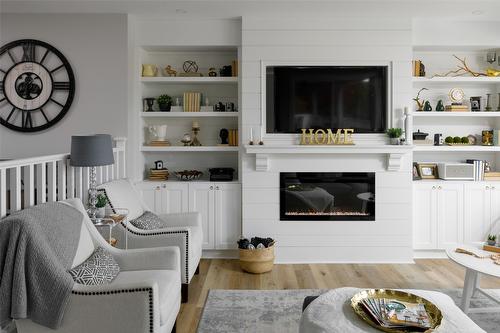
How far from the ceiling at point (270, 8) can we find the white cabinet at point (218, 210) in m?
1.79

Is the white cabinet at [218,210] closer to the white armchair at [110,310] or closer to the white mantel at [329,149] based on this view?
the white mantel at [329,149]

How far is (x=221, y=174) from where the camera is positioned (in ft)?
15.8

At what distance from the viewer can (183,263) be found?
11.4 ft

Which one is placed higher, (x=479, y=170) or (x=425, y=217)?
(x=479, y=170)

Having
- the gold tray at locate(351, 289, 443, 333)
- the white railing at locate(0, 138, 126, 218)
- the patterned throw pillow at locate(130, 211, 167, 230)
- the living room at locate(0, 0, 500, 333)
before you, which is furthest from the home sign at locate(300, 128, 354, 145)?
the gold tray at locate(351, 289, 443, 333)

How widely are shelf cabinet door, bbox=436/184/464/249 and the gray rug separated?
105 centimetres

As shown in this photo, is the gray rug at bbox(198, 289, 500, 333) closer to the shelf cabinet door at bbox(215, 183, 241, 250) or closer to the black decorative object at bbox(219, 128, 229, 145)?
the shelf cabinet door at bbox(215, 183, 241, 250)

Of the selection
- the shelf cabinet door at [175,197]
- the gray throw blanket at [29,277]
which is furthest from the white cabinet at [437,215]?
the gray throw blanket at [29,277]

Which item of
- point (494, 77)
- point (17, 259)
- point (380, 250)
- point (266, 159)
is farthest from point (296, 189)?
point (17, 259)

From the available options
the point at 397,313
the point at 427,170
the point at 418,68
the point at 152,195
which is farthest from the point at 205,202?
the point at 397,313

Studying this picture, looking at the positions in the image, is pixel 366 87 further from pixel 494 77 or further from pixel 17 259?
pixel 17 259

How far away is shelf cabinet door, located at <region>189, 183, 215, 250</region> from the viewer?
4734 mm

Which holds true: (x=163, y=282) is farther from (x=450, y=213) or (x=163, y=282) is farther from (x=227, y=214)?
(x=450, y=213)

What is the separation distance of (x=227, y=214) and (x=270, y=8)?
2157 millimetres
